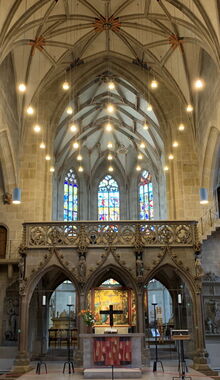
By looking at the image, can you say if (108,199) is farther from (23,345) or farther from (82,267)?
(23,345)

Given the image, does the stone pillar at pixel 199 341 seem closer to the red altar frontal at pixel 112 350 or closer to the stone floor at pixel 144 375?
the stone floor at pixel 144 375

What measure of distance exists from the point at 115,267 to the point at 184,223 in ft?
11.6

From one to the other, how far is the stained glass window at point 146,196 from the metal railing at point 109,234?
18034 millimetres

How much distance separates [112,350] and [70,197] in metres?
23.4

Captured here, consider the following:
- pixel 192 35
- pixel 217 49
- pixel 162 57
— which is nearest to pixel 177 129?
pixel 162 57

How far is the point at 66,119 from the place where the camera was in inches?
1131

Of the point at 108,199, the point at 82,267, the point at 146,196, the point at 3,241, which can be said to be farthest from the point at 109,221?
the point at 108,199

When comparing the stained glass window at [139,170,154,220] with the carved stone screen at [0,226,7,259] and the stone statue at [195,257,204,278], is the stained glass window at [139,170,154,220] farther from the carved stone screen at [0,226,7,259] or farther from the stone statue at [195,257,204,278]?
the stone statue at [195,257,204,278]

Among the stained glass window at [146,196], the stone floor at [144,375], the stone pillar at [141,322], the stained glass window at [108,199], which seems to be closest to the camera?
the stone floor at [144,375]

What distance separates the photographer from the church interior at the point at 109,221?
17.6m

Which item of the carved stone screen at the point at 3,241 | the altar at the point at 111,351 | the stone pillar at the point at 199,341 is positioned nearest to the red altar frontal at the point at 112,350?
the altar at the point at 111,351

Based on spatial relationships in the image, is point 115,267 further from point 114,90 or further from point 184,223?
point 114,90

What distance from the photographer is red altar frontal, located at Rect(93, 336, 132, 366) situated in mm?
14406

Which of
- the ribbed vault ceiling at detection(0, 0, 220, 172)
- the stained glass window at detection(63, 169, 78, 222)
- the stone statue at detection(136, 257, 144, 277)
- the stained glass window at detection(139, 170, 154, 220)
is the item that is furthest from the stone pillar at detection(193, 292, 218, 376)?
the stained glass window at detection(63, 169, 78, 222)
